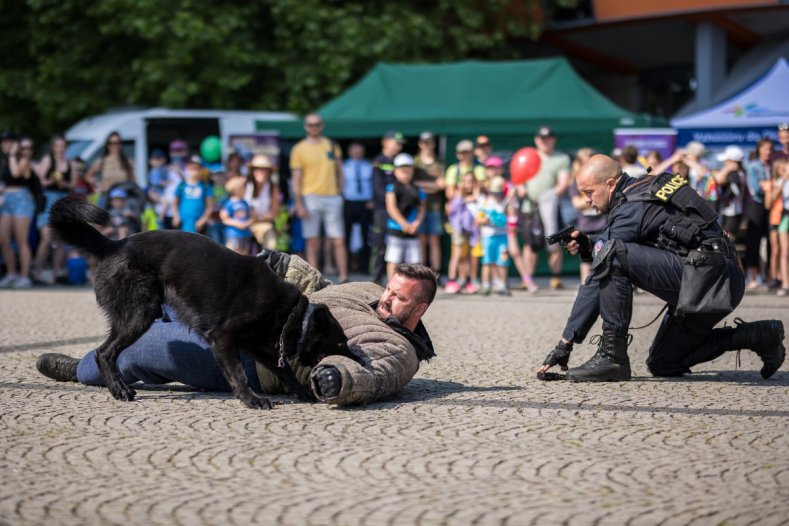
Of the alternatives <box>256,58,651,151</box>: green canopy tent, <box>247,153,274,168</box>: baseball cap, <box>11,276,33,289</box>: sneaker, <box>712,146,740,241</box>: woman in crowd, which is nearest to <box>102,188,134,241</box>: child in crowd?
<box>11,276,33,289</box>: sneaker

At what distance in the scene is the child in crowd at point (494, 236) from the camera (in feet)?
46.4

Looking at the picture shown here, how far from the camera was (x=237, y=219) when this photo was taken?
14516mm

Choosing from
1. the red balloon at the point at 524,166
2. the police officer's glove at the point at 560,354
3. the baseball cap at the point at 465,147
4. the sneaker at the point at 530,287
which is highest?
the baseball cap at the point at 465,147

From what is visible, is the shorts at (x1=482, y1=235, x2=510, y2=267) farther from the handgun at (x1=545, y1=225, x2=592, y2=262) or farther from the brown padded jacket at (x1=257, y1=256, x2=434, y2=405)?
the brown padded jacket at (x1=257, y1=256, x2=434, y2=405)

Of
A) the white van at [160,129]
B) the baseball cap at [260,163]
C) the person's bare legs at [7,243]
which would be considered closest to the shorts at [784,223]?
the baseball cap at [260,163]

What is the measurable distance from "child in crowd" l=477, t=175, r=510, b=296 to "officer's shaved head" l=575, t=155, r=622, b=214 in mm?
7064

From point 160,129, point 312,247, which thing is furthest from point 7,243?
point 160,129

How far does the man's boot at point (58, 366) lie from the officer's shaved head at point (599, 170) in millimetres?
3177

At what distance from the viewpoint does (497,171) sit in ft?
47.5

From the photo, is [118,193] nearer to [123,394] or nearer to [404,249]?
[404,249]

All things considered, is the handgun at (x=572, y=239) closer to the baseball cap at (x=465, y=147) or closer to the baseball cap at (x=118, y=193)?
the baseball cap at (x=465, y=147)

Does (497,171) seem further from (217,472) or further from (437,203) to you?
(217,472)

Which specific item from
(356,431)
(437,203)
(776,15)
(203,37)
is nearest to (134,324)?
(356,431)

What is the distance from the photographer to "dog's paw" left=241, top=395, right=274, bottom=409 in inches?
237
